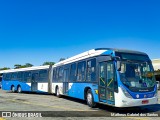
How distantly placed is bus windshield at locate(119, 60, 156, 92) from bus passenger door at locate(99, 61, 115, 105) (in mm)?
595

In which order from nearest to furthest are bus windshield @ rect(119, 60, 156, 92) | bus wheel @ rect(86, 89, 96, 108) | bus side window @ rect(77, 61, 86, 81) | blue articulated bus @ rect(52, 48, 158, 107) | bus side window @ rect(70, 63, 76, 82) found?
blue articulated bus @ rect(52, 48, 158, 107) < bus windshield @ rect(119, 60, 156, 92) < bus wheel @ rect(86, 89, 96, 108) < bus side window @ rect(77, 61, 86, 81) < bus side window @ rect(70, 63, 76, 82)

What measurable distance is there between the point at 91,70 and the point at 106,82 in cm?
190

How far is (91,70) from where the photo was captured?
1404 cm

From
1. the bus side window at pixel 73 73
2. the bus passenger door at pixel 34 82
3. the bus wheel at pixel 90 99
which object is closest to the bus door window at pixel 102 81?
the bus wheel at pixel 90 99

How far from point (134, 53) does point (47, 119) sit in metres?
5.15

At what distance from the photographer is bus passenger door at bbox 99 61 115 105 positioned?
11844mm

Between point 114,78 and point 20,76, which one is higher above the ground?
point 20,76

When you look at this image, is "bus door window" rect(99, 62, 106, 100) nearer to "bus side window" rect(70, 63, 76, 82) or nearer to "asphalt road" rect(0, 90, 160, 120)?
"asphalt road" rect(0, 90, 160, 120)

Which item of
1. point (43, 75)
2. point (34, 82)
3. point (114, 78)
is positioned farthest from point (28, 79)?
point (114, 78)

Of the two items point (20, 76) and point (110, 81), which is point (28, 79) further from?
point (110, 81)

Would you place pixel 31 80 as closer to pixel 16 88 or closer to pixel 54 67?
pixel 16 88

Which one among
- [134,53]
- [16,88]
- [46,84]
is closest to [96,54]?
[134,53]

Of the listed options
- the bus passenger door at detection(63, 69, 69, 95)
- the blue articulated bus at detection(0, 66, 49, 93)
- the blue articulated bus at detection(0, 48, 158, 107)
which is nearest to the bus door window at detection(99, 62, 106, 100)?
the blue articulated bus at detection(0, 48, 158, 107)

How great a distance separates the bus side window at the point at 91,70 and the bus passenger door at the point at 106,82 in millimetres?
724
